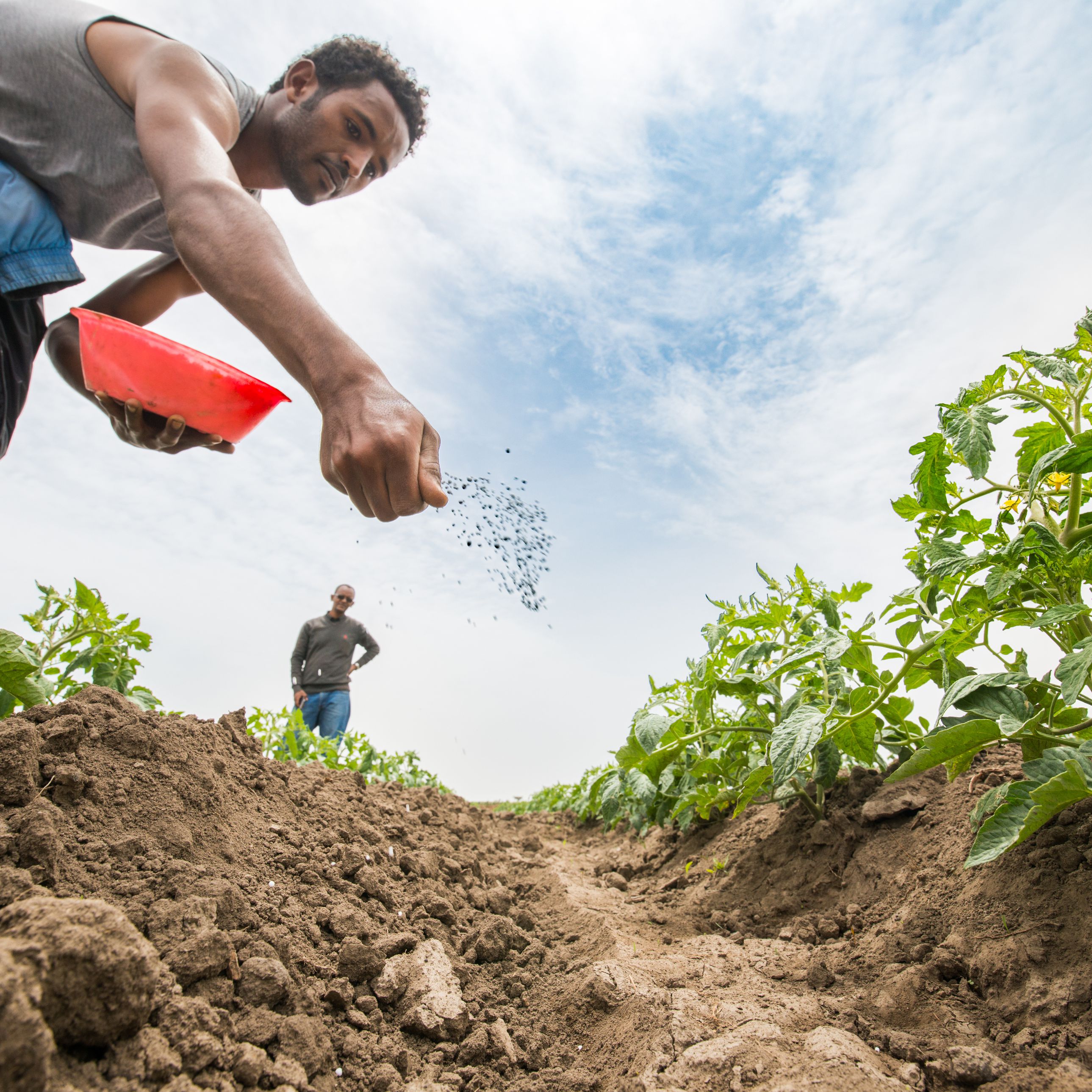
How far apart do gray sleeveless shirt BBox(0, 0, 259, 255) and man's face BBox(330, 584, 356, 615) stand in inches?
245

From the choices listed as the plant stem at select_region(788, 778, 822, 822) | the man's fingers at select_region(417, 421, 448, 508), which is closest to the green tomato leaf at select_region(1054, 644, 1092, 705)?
the plant stem at select_region(788, 778, 822, 822)

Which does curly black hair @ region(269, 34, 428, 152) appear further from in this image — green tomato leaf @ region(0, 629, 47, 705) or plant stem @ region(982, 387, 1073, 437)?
plant stem @ region(982, 387, 1073, 437)

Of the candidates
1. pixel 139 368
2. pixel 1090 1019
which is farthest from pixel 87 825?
pixel 1090 1019

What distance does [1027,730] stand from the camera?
150 centimetres

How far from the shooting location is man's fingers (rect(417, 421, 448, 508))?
1.45 m

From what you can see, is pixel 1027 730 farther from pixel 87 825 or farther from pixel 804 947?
pixel 87 825

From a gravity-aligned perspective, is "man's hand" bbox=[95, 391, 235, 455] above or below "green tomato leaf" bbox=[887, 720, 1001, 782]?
above

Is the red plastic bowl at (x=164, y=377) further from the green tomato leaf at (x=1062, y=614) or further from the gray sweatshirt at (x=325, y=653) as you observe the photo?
the gray sweatshirt at (x=325, y=653)

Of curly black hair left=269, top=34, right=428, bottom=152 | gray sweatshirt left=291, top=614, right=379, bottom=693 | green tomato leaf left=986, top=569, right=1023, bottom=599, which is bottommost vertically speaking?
green tomato leaf left=986, top=569, right=1023, bottom=599

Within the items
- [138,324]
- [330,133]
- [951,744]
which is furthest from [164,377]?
[951,744]

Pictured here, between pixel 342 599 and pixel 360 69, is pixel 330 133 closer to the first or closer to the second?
pixel 360 69

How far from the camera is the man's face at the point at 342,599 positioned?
8.50 metres

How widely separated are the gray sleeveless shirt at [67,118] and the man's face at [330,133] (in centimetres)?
40

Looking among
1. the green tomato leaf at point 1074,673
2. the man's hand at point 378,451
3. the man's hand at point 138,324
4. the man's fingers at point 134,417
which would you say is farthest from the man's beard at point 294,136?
the green tomato leaf at point 1074,673
